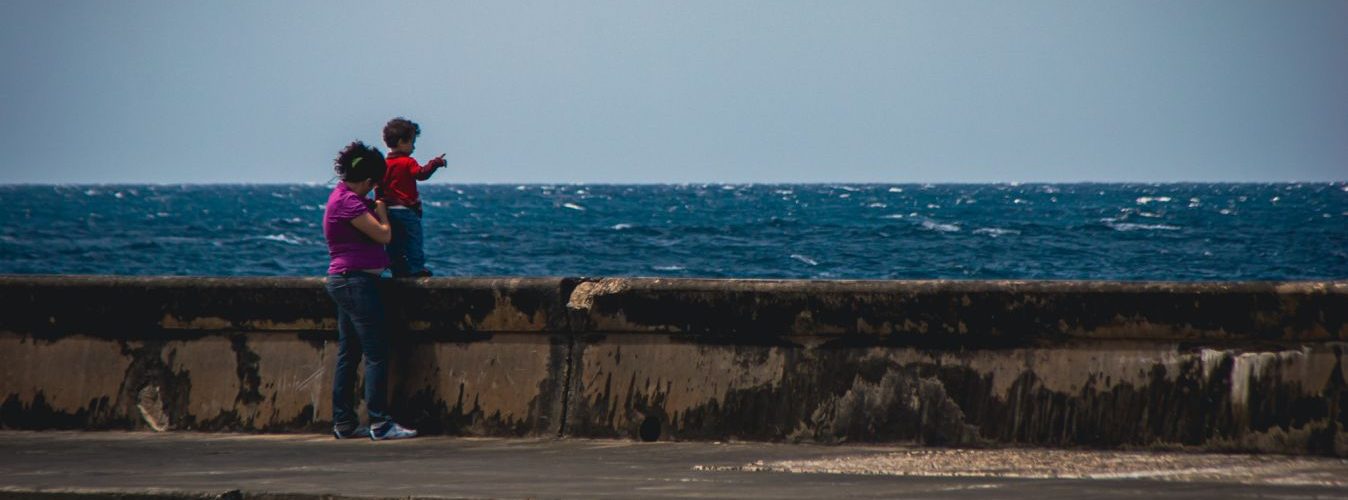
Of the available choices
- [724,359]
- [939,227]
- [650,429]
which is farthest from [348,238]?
[939,227]

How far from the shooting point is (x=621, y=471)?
5.88m

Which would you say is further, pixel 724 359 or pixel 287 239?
pixel 287 239

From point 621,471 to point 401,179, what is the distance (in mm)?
2413

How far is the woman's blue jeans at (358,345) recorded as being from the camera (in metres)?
6.82

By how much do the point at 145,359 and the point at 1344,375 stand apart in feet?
16.9

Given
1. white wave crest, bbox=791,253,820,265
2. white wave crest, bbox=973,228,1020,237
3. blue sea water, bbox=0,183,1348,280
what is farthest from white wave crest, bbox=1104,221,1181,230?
white wave crest, bbox=791,253,820,265

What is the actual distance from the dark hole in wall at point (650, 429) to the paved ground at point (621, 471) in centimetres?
11

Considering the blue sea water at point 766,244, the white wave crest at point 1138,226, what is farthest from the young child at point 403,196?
the white wave crest at point 1138,226

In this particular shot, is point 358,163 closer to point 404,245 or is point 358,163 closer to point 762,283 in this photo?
point 404,245

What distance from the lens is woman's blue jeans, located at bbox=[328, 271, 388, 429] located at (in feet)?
22.4

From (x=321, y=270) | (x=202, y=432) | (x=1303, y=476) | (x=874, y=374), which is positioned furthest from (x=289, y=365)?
(x=321, y=270)

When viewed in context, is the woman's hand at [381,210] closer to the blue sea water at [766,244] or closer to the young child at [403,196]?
the young child at [403,196]

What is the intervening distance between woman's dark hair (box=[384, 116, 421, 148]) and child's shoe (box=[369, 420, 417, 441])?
1578mm

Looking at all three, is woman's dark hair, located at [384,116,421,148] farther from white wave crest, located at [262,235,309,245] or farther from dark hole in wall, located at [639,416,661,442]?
white wave crest, located at [262,235,309,245]
